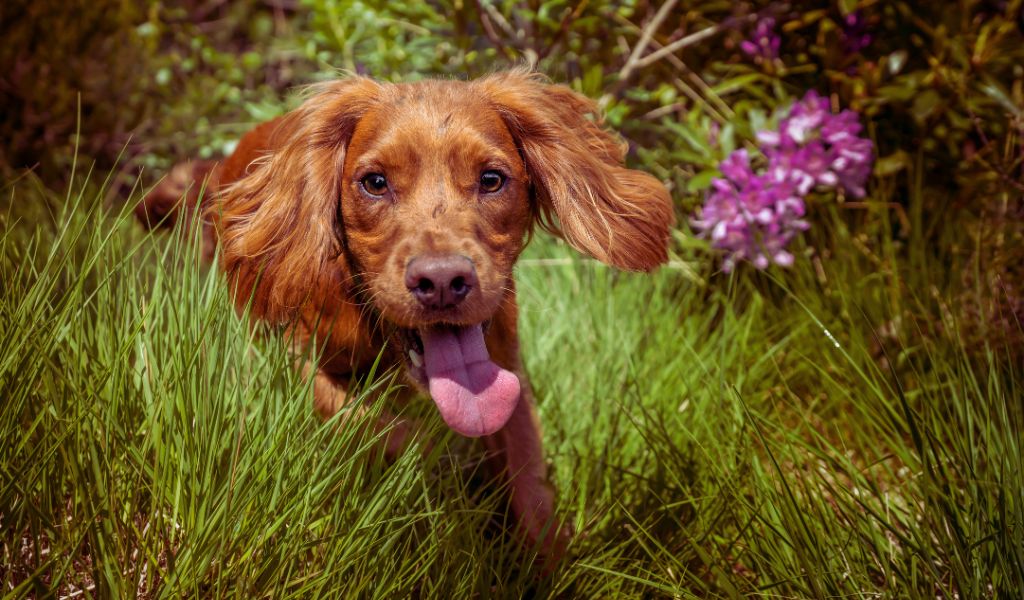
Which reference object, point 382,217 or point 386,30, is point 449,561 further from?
point 386,30

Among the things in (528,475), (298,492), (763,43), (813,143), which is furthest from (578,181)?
(763,43)

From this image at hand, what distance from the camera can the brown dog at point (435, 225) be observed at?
1.98 metres

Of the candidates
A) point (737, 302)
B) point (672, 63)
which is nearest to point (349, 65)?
point (672, 63)

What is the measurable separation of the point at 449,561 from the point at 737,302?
2.23 metres

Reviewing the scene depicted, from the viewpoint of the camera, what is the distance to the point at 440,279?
185 centimetres

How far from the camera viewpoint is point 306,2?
165 inches

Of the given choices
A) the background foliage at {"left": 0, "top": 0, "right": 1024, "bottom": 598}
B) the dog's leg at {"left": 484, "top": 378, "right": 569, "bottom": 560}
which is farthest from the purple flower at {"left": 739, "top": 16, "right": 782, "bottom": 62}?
the dog's leg at {"left": 484, "top": 378, "right": 569, "bottom": 560}

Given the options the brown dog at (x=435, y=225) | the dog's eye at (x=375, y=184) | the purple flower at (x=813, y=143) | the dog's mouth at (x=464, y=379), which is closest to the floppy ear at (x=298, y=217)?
the brown dog at (x=435, y=225)

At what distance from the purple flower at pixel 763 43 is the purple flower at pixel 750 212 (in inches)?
22.1

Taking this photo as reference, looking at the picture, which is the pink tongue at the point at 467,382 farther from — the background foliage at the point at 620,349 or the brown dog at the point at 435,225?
the background foliage at the point at 620,349

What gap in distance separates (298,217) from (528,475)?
92 cm

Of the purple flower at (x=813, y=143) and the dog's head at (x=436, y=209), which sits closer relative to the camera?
the dog's head at (x=436, y=209)

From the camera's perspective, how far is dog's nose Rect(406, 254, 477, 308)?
185 centimetres

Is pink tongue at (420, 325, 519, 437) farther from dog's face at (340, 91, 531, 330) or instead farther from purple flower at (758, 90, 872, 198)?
purple flower at (758, 90, 872, 198)
